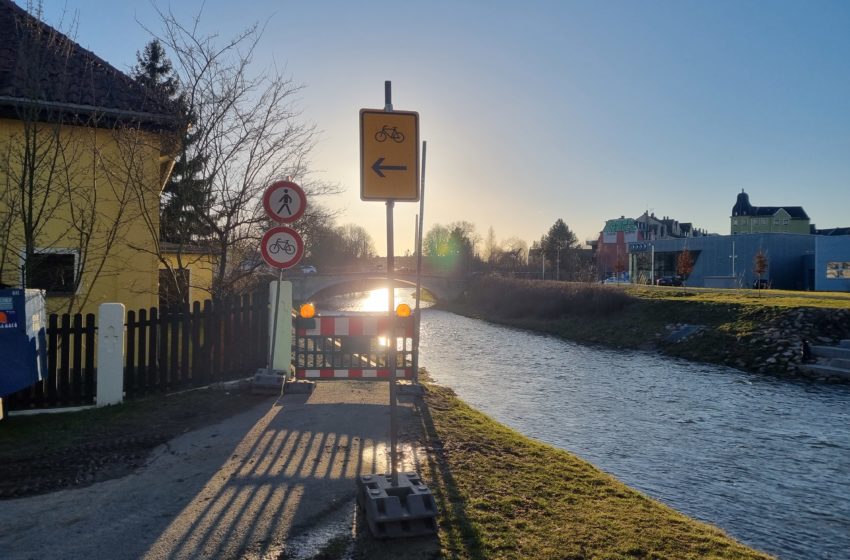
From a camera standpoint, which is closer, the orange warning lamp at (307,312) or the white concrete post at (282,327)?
the orange warning lamp at (307,312)

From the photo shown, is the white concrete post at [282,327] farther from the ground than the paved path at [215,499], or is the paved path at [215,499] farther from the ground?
the white concrete post at [282,327]

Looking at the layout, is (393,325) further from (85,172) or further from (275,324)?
(85,172)

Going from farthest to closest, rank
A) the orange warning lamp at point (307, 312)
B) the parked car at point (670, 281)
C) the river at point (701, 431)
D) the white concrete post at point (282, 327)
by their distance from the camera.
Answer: the parked car at point (670, 281) → the white concrete post at point (282, 327) → the orange warning lamp at point (307, 312) → the river at point (701, 431)

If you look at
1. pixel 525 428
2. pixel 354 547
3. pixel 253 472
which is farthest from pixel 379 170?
pixel 525 428

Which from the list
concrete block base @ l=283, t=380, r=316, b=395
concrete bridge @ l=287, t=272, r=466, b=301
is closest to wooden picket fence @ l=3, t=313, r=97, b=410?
concrete block base @ l=283, t=380, r=316, b=395

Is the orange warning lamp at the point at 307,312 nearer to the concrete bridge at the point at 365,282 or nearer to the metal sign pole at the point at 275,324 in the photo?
the metal sign pole at the point at 275,324

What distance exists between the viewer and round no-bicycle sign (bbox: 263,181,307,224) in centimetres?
802

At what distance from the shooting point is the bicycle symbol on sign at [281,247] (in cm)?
820

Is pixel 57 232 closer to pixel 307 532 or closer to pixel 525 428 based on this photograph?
pixel 525 428

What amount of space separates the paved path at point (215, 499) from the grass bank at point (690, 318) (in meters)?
15.9

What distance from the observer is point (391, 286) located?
4324mm

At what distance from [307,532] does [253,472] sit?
143 cm

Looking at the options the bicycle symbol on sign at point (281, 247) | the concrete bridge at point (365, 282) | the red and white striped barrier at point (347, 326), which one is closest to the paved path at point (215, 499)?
the red and white striped barrier at point (347, 326)

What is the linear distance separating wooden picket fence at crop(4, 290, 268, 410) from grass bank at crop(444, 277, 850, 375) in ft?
49.4
